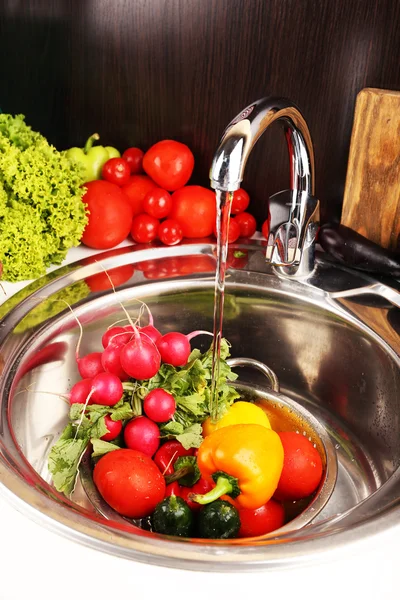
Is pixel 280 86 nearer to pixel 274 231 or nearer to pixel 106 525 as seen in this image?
pixel 274 231

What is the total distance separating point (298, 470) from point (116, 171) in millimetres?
659

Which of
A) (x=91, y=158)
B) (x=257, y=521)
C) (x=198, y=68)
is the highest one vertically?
(x=198, y=68)

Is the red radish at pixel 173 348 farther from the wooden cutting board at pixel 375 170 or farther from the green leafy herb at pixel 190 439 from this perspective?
the wooden cutting board at pixel 375 170

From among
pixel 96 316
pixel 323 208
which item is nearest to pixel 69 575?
pixel 96 316

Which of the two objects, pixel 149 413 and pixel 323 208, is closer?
pixel 149 413

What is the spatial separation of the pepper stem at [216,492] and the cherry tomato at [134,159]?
74 cm

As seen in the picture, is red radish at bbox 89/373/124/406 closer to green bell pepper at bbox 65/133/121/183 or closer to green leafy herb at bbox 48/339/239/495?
green leafy herb at bbox 48/339/239/495

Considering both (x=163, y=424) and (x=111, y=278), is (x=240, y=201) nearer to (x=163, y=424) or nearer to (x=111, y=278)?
(x=111, y=278)

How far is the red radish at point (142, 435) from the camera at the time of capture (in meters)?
0.93

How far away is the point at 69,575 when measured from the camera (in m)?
0.65

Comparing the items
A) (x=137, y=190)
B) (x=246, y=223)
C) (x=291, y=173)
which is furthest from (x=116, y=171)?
(x=291, y=173)

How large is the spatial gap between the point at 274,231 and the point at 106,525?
1.88 feet

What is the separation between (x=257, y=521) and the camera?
0.89 m

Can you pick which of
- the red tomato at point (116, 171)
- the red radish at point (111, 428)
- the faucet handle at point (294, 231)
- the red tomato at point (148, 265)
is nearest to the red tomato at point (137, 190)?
the red tomato at point (116, 171)
